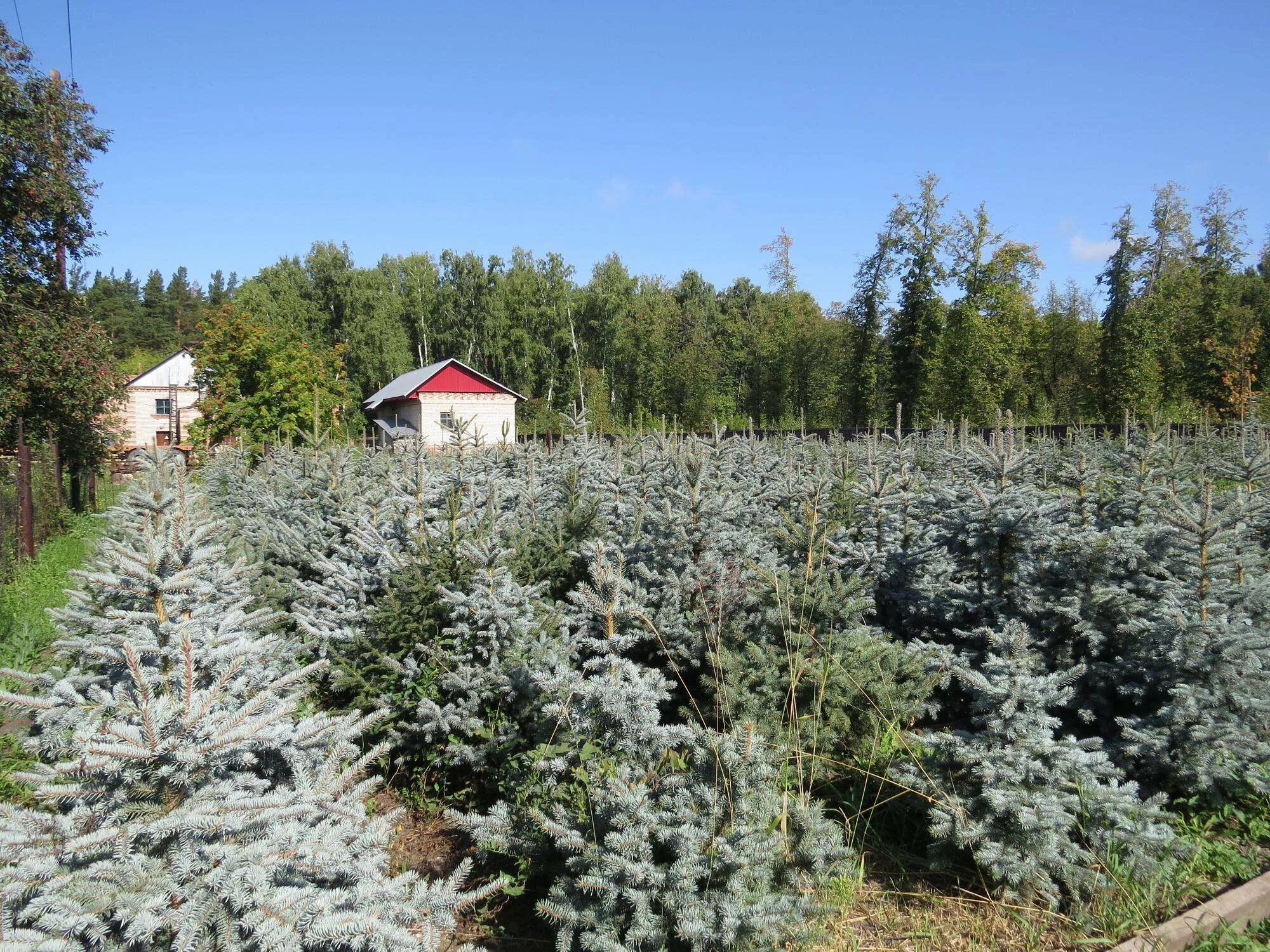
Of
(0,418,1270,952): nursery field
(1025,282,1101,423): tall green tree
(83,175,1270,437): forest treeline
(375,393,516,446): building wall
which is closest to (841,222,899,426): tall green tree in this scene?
(83,175,1270,437): forest treeline

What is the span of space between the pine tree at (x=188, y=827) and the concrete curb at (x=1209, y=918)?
2.46 meters

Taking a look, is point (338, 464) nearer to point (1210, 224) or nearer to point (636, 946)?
point (636, 946)

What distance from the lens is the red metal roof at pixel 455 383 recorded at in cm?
3538

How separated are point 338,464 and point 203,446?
11.5m

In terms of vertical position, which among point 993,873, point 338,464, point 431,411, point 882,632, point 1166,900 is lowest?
point 1166,900

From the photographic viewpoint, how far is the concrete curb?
2764 millimetres

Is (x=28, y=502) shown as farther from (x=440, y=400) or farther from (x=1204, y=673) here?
(x=440, y=400)

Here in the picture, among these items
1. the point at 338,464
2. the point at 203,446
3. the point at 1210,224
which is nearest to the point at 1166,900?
the point at 338,464

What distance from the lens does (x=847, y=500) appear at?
6496 millimetres

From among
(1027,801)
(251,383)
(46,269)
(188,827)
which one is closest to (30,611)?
(188,827)

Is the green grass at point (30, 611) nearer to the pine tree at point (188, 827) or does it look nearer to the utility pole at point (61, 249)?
the pine tree at point (188, 827)

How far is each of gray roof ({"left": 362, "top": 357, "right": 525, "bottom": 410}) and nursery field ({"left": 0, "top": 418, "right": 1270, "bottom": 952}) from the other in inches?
1210

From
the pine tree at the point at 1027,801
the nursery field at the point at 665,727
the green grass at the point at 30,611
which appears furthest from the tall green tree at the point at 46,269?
the pine tree at the point at 1027,801

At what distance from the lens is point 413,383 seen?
119ft
